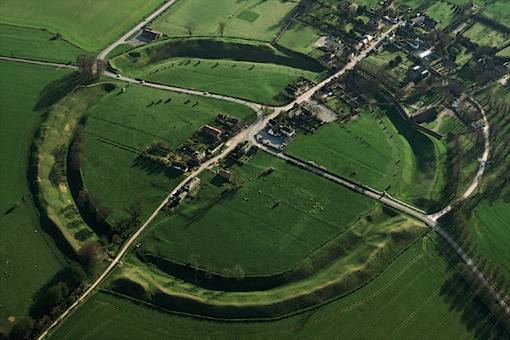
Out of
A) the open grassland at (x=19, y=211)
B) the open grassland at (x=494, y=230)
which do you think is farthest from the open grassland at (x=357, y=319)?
the open grassland at (x=494, y=230)

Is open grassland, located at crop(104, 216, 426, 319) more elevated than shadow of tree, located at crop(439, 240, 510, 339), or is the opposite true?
open grassland, located at crop(104, 216, 426, 319)

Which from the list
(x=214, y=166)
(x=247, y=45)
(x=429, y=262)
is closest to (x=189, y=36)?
(x=247, y=45)

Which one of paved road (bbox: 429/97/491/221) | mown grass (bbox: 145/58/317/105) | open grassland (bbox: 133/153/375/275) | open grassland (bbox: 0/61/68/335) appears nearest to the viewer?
open grassland (bbox: 0/61/68/335)

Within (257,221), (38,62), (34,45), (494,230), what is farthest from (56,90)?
(494,230)

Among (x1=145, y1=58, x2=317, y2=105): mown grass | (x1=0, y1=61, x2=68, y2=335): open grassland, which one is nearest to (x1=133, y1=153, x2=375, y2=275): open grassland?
(x1=0, y1=61, x2=68, y2=335): open grassland

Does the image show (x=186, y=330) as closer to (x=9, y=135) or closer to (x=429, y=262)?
(x=429, y=262)

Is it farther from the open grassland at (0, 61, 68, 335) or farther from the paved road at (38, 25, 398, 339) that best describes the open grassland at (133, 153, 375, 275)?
the open grassland at (0, 61, 68, 335)
